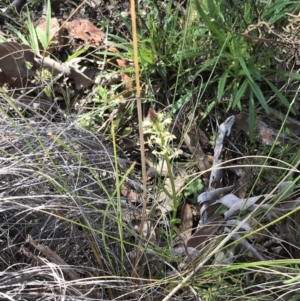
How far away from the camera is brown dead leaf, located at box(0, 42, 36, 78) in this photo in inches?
69.9

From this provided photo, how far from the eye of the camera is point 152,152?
1287 millimetres

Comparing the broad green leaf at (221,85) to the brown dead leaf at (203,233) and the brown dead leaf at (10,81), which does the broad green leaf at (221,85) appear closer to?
the brown dead leaf at (203,233)

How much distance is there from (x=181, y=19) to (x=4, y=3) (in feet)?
2.41

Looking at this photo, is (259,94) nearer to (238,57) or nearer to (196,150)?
(238,57)

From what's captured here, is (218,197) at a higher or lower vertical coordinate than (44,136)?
lower

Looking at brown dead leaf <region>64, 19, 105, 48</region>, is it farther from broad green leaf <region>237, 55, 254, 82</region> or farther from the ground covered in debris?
broad green leaf <region>237, 55, 254, 82</region>

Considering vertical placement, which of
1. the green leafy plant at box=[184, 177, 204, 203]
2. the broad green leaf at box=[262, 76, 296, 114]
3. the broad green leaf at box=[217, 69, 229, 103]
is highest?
the broad green leaf at box=[217, 69, 229, 103]

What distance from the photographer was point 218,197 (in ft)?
4.95

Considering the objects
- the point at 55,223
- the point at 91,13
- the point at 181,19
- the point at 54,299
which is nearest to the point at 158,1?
the point at 181,19

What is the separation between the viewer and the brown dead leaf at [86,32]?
1871 millimetres

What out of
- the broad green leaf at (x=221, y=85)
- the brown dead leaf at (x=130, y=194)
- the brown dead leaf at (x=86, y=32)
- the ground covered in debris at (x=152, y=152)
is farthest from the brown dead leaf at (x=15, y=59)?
the broad green leaf at (x=221, y=85)

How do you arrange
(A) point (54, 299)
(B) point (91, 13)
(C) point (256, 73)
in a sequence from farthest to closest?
(B) point (91, 13) < (C) point (256, 73) < (A) point (54, 299)

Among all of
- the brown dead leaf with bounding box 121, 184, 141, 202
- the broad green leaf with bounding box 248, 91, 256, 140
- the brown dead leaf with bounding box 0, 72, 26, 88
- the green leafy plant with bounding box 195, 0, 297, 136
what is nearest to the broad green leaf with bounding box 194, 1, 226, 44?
the green leafy plant with bounding box 195, 0, 297, 136

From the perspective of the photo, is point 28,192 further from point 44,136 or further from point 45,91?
point 45,91
